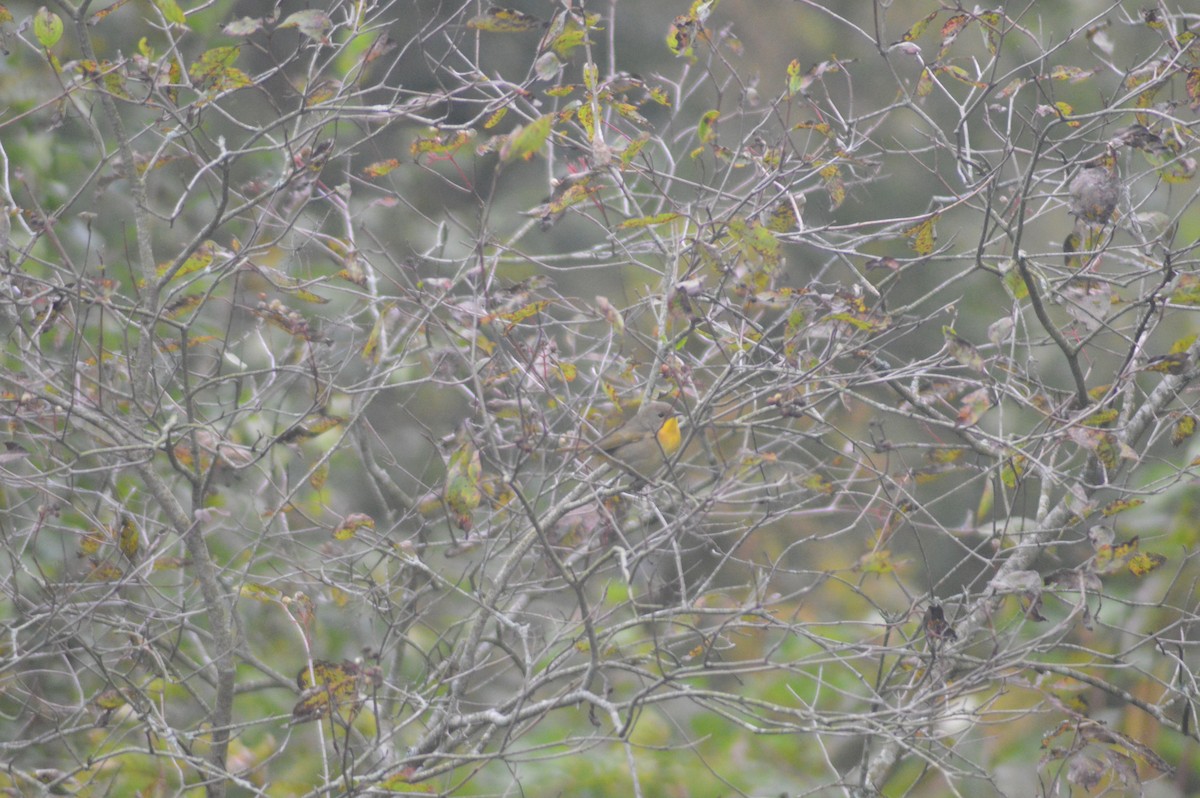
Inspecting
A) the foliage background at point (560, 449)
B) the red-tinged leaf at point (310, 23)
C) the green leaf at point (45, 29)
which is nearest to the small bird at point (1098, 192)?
the foliage background at point (560, 449)

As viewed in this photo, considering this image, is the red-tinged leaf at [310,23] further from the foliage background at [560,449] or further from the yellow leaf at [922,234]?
the yellow leaf at [922,234]

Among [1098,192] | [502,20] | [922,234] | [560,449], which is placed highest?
[502,20]

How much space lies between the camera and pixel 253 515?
4.79 meters

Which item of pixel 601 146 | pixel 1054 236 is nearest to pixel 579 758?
pixel 601 146

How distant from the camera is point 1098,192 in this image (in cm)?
282

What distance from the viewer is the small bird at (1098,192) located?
2812 mm

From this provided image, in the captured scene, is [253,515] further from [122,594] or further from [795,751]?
[795,751]

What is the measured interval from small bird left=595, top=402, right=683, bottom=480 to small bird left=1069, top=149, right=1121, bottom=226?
1168 millimetres

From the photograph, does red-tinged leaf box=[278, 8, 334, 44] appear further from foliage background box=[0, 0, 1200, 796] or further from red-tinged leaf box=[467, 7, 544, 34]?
red-tinged leaf box=[467, 7, 544, 34]

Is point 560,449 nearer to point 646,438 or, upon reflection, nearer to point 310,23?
point 646,438

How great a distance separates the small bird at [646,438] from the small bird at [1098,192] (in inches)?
46.0

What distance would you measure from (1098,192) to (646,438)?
148 cm

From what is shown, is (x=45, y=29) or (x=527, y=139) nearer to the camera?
(x=527, y=139)

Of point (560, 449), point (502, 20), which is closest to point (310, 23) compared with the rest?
point (502, 20)
